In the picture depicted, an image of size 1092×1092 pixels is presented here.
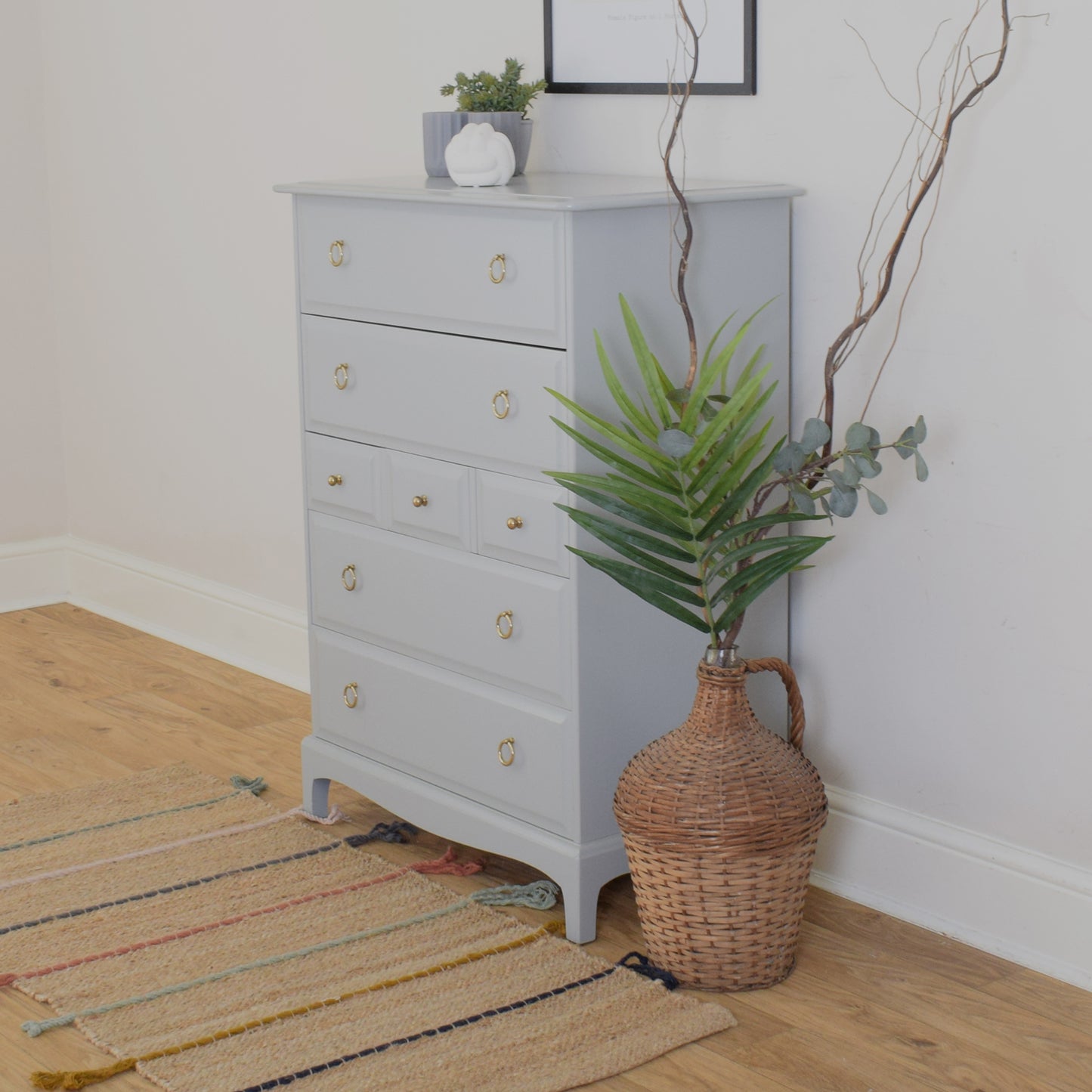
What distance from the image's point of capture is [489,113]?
2.44 metres

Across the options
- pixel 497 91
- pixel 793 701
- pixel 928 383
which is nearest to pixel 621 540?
pixel 793 701

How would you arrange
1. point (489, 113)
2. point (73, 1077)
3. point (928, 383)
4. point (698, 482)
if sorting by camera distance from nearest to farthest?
point (73, 1077) < point (698, 482) < point (928, 383) < point (489, 113)

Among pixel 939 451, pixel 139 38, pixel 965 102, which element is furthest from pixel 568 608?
pixel 139 38

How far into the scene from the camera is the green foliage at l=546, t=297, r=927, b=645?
1972mm

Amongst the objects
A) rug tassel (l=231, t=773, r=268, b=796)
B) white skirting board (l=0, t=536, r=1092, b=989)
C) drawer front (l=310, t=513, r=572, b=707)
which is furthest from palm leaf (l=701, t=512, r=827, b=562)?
rug tassel (l=231, t=773, r=268, b=796)

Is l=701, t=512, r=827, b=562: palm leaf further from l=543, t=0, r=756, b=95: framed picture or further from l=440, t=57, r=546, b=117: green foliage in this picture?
l=440, t=57, r=546, b=117: green foliage

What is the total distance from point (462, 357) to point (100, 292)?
2005mm

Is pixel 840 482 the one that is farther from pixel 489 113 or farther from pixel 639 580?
pixel 489 113

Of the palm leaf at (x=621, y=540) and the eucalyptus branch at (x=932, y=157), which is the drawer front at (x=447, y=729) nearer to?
the palm leaf at (x=621, y=540)

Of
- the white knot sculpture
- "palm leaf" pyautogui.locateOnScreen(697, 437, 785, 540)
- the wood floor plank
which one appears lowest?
the wood floor plank

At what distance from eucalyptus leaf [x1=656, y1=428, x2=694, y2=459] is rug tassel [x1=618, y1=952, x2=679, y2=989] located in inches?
28.0

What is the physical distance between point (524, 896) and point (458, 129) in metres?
1.19

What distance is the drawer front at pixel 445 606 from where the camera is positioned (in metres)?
2.19

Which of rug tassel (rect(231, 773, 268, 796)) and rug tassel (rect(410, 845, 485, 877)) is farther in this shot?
rug tassel (rect(231, 773, 268, 796))
